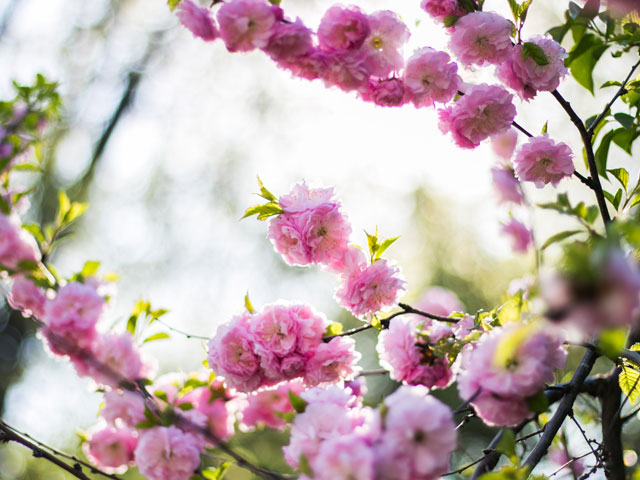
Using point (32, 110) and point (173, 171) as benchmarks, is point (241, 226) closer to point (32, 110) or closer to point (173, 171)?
point (173, 171)

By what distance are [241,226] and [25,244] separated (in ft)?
16.4

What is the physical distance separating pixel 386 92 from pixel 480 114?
203mm

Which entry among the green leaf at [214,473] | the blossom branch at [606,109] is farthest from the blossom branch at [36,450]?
the blossom branch at [606,109]

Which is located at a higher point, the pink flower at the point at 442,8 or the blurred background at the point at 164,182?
the blurred background at the point at 164,182

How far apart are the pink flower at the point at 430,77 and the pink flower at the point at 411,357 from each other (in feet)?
1.54

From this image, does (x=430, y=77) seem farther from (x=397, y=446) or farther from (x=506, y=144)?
(x=397, y=446)

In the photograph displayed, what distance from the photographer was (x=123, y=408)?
1.14 m

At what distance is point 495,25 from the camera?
1.00 m

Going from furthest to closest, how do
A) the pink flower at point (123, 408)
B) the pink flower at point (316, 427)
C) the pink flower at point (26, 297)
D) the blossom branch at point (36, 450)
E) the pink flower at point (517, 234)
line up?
the pink flower at point (517, 234) → the pink flower at point (26, 297) → the pink flower at point (123, 408) → the blossom branch at point (36, 450) → the pink flower at point (316, 427)

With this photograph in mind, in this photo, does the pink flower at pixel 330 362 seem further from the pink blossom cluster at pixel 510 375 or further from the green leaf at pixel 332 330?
the pink blossom cluster at pixel 510 375

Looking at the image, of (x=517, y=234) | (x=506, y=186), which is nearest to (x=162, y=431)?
(x=506, y=186)

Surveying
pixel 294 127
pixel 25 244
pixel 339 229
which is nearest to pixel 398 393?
pixel 339 229

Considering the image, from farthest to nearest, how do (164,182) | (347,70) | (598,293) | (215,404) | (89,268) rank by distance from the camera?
(164,182)
(215,404)
(89,268)
(347,70)
(598,293)

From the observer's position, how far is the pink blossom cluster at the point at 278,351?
3.48 ft
